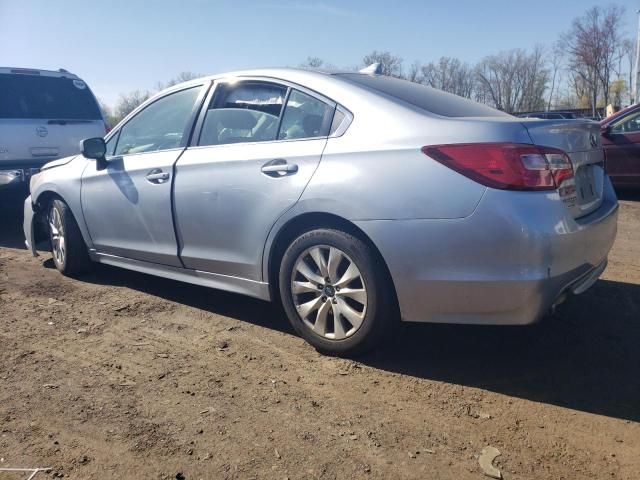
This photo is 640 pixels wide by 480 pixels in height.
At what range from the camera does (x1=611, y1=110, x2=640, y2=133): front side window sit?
912cm

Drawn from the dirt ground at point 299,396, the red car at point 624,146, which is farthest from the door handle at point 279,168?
the red car at point 624,146

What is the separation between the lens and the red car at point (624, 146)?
9039mm

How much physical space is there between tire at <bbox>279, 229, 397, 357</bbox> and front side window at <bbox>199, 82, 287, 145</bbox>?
81 cm

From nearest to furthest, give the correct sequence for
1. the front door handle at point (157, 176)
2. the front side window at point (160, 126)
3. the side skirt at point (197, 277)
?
the side skirt at point (197, 277) → the front door handle at point (157, 176) → the front side window at point (160, 126)

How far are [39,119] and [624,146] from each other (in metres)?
8.30

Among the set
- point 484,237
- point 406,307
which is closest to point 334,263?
point 406,307

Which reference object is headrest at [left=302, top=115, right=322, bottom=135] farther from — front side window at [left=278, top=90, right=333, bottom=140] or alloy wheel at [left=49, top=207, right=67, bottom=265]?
alloy wheel at [left=49, top=207, right=67, bottom=265]

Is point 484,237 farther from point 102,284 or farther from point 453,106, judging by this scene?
point 102,284

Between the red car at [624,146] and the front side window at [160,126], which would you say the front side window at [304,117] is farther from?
the red car at [624,146]

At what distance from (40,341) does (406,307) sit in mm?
2411

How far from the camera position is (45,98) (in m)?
8.17

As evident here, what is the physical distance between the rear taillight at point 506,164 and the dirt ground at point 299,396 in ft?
3.51

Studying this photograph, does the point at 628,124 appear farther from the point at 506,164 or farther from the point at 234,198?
the point at 234,198

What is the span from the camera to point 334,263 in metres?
3.39
